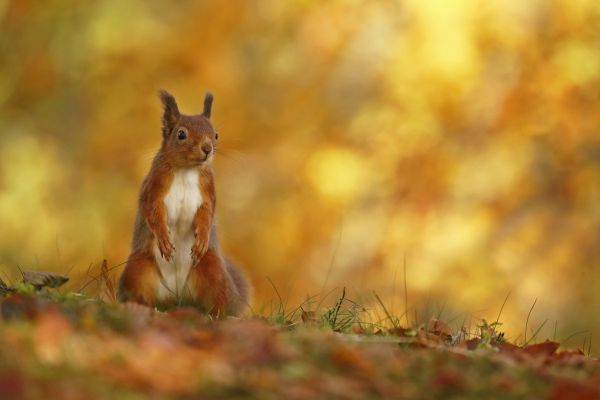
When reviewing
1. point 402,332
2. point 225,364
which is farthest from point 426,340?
point 225,364

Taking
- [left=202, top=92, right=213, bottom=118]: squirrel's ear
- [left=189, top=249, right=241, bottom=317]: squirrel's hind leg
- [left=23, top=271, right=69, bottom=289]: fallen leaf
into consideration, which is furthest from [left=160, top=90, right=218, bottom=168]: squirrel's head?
[left=23, top=271, right=69, bottom=289]: fallen leaf

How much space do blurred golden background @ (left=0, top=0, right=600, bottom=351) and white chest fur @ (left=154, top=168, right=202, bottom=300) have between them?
4825 millimetres

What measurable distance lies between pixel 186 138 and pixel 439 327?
4.28 ft

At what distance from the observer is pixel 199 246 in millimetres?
4062

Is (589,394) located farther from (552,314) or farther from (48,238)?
(48,238)

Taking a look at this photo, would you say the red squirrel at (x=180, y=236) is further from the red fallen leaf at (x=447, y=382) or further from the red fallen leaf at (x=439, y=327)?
the red fallen leaf at (x=447, y=382)

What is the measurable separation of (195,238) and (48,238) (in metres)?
5.12

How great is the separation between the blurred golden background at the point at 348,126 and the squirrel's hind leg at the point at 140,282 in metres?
4.90

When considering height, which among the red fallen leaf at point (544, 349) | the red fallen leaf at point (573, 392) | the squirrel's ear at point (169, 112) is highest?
the squirrel's ear at point (169, 112)

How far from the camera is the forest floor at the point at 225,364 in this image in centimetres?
217

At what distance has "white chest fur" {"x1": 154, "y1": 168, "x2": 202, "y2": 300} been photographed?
4078 millimetres

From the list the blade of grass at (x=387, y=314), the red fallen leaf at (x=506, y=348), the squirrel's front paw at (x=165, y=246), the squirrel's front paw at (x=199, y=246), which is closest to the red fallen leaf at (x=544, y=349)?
the red fallen leaf at (x=506, y=348)

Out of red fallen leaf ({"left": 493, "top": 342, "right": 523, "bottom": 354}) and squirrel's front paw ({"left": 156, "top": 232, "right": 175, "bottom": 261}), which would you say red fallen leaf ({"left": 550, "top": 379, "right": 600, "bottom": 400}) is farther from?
squirrel's front paw ({"left": 156, "top": 232, "right": 175, "bottom": 261})

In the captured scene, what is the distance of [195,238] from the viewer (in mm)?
4113
